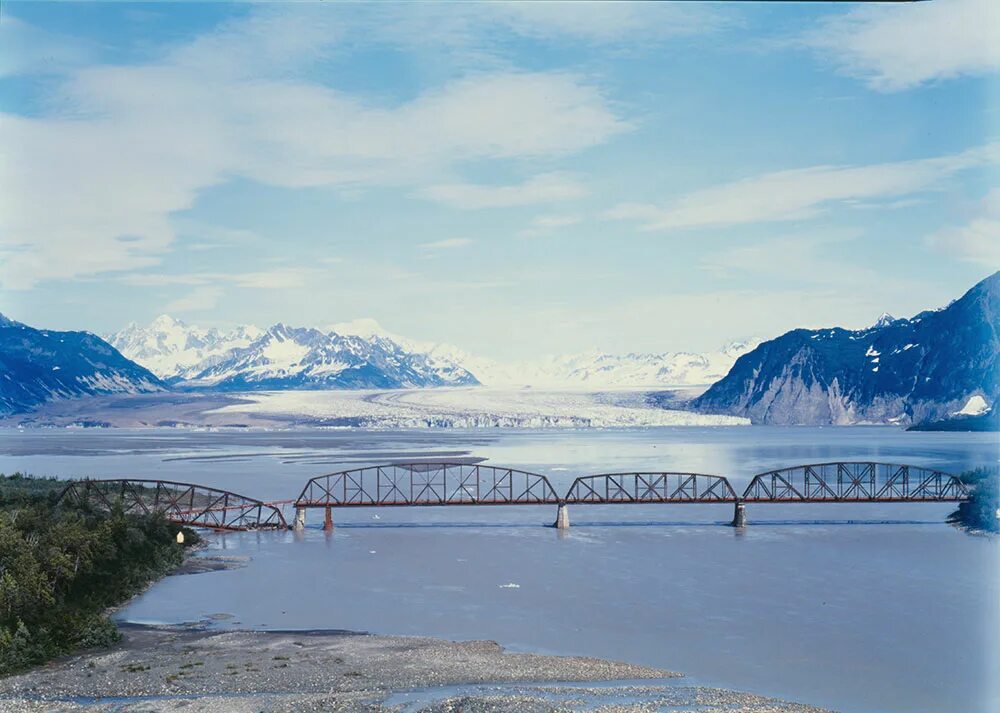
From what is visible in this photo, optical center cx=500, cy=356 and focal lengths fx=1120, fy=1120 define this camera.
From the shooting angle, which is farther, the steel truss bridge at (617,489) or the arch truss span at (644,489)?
the arch truss span at (644,489)

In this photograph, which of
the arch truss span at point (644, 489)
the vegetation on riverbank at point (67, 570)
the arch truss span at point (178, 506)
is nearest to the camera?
the vegetation on riverbank at point (67, 570)

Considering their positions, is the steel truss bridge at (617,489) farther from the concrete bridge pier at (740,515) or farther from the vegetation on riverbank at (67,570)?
the vegetation on riverbank at (67,570)

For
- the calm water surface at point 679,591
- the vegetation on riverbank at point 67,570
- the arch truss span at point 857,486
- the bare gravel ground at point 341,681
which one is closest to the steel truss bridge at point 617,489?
the arch truss span at point 857,486

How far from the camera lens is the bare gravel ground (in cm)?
1880

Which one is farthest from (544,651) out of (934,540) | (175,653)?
(934,540)

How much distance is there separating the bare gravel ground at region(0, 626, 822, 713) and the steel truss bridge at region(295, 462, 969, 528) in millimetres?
22668

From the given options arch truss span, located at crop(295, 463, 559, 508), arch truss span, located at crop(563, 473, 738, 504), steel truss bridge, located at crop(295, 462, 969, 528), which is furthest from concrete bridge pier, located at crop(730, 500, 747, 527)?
arch truss span, located at crop(295, 463, 559, 508)

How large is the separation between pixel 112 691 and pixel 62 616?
6.26m

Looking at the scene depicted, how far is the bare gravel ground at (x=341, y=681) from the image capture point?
1880 cm

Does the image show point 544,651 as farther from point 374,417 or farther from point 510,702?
point 374,417

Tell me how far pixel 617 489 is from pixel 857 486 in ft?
45.6

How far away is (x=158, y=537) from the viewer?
3750 centimetres

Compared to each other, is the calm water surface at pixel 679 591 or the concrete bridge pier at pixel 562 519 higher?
the concrete bridge pier at pixel 562 519

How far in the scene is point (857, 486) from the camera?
211 feet
